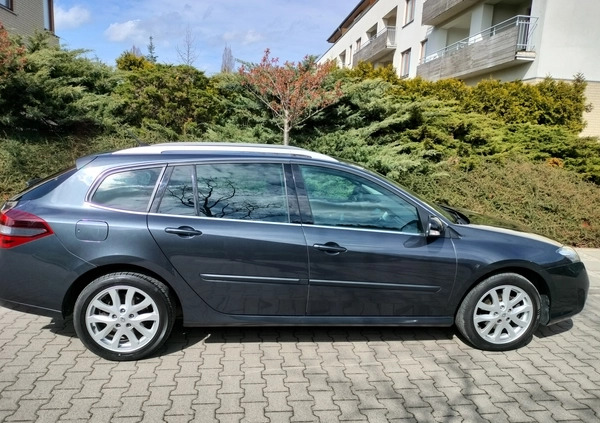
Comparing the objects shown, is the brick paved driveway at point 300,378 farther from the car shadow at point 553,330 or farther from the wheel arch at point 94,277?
the wheel arch at point 94,277

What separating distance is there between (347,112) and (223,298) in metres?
6.42

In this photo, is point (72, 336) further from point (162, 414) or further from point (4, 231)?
point (162, 414)

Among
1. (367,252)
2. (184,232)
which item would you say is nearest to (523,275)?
(367,252)

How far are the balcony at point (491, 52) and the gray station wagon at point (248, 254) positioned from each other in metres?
13.5

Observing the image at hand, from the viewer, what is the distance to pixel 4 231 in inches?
125

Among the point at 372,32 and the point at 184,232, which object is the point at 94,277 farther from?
the point at 372,32

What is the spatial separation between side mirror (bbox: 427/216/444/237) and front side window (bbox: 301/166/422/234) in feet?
0.25

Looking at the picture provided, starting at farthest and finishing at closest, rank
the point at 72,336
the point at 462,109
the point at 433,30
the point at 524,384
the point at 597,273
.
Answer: the point at 433,30 < the point at 462,109 < the point at 597,273 < the point at 72,336 < the point at 524,384

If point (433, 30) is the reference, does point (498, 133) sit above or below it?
below

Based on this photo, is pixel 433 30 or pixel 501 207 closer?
pixel 501 207

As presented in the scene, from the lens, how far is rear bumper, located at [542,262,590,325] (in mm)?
3611

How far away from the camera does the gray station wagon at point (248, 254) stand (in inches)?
124

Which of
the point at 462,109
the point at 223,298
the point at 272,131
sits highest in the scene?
the point at 462,109

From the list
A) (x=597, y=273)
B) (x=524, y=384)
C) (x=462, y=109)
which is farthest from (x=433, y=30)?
(x=524, y=384)
